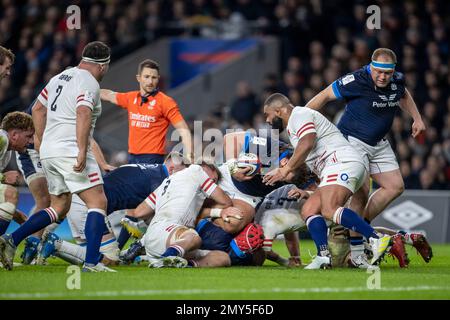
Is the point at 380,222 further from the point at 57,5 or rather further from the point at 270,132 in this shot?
the point at 57,5

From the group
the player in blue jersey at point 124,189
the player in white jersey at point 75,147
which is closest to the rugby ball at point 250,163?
the player in blue jersey at point 124,189

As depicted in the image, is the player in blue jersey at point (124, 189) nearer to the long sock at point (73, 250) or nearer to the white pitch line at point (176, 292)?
the long sock at point (73, 250)

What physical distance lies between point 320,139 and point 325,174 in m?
Result: 0.42

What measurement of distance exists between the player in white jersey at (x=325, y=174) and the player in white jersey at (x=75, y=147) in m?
1.82

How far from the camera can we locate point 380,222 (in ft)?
53.1

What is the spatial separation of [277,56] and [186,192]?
11.7 m

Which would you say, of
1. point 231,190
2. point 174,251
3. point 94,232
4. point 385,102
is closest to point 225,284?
point 174,251

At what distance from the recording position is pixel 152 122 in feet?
40.9

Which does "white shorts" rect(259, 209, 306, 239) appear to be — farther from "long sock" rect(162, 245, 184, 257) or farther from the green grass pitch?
"long sock" rect(162, 245, 184, 257)

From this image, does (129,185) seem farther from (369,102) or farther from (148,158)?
(369,102)

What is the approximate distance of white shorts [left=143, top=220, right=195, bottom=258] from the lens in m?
9.94

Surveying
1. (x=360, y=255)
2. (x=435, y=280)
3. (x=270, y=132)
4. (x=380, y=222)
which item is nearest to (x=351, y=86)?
(x=270, y=132)

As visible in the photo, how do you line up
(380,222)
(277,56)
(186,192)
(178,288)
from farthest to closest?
(277,56), (380,222), (186,192), (178,288)

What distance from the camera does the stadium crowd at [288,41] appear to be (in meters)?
18.5
